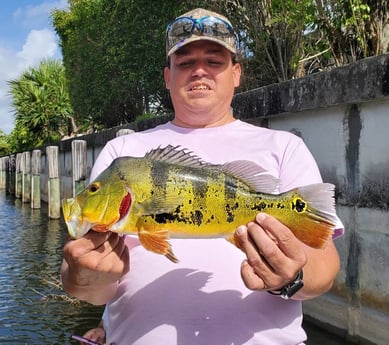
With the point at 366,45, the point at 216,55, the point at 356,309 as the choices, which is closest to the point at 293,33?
the point at 366,45

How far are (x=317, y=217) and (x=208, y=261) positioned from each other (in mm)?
599

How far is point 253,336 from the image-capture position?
7.29 feet

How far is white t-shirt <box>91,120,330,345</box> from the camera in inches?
88.1

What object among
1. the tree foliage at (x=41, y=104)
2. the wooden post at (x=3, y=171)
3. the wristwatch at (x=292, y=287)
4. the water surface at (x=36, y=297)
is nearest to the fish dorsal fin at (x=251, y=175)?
the wristwatch at (x=292, y=287)

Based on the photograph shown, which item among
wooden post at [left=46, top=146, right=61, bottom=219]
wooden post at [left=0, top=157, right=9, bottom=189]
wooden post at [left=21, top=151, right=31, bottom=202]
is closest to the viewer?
wooden post at [left=46, top=146, right=61, bottom=219]

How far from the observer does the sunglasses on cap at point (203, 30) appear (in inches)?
104

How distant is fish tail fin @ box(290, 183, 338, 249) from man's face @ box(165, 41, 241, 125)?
0.89m

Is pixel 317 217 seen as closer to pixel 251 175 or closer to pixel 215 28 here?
pixel 251 175

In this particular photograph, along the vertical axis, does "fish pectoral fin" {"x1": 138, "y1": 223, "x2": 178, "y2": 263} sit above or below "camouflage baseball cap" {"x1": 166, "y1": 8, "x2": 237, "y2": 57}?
below

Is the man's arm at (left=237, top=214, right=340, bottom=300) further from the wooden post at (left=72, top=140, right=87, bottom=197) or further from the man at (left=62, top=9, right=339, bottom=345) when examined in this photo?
the wooden post at (left=72, top=140, right=87, bottom=197)

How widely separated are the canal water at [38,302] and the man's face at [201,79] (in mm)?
3851

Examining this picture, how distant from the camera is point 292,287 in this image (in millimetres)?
2068

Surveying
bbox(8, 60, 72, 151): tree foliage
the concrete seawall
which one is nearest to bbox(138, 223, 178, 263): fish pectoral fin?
the concrete seawall

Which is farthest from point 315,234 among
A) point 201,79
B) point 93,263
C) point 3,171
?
point 3,171
